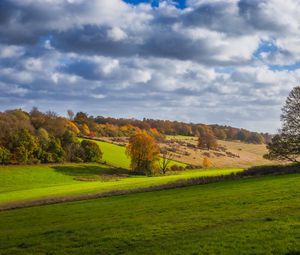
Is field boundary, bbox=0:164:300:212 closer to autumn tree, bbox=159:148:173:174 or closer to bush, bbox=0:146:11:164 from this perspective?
bush, bbox=0:146:11:164

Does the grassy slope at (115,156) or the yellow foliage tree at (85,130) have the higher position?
the yellow foliage tree at (85,130)

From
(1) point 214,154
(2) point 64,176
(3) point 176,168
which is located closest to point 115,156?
(3) point 176,168

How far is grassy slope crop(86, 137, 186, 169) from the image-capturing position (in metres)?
121

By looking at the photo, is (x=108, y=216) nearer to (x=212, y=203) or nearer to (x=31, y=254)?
(x=212, y=203)

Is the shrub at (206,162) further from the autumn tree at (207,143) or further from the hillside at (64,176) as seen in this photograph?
the hillside at (64,176)

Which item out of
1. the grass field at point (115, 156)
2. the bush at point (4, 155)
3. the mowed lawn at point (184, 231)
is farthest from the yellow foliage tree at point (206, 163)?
the mowed lawn at point (184, 231)

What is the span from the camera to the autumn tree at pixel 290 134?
62.7 meters

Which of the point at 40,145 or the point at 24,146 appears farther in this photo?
the point at 40,145

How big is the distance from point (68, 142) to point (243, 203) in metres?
93.2

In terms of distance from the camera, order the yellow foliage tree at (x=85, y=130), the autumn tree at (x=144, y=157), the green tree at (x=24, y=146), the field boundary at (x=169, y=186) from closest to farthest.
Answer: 1. the field boundary at (x=169, y=186)
2. the green tree at (x=24, y=146)
3. the autumn tree at (x=144, y=157)
4. the yellow foliage tree at (x=85, y=130)

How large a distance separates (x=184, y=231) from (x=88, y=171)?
88347 mm

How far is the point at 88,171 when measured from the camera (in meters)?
108

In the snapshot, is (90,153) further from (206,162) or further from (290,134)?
(290,134)

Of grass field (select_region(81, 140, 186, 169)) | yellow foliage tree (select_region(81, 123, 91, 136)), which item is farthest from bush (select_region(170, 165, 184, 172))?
yellow foliage tree (select_region(81, 123, 91, 136))
